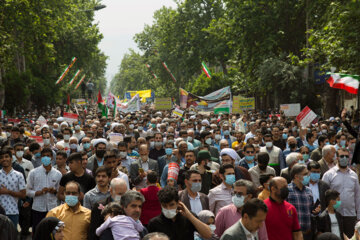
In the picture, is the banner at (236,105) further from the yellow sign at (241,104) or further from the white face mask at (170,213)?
the white face mask at (170,213)

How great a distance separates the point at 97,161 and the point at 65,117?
10.6m

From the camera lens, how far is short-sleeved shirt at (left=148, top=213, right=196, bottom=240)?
16.7 feet

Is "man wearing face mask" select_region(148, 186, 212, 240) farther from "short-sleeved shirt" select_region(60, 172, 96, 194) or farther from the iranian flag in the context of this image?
the iranian flag

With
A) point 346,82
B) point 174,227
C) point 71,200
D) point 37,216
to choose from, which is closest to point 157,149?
point 346,82

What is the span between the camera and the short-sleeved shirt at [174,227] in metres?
5.08

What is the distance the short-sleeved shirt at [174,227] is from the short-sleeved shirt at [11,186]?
12.0ft

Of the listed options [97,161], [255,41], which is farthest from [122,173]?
[255,41]

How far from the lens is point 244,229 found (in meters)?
4.69

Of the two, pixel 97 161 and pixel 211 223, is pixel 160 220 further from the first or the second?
pixel 97 161

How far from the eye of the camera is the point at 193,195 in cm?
655

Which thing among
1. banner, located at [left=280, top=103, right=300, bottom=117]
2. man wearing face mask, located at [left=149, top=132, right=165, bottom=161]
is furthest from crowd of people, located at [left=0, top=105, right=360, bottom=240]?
banner, located at [left=280, top=103, right=300, bottom=117]

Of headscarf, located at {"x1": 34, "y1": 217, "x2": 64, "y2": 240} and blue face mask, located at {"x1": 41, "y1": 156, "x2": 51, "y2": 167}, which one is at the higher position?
blue face mask, located at {"x1": 41, "y1": 156, "x2": 51, "y2": 167}

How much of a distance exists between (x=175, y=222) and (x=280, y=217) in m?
1.29

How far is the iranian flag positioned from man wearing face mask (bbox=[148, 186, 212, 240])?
6348mm
